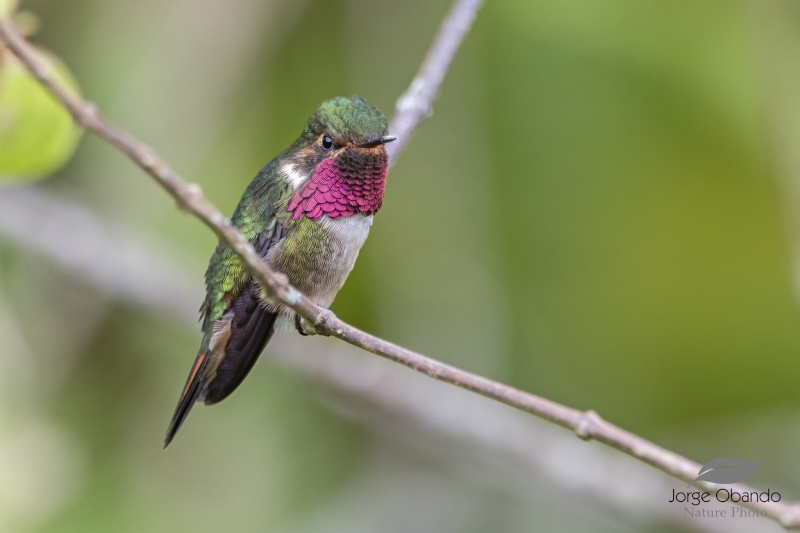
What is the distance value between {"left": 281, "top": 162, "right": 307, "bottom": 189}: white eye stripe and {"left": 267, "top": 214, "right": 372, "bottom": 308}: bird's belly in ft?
0.30

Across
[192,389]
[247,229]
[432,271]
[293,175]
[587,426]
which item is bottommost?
[192,389]

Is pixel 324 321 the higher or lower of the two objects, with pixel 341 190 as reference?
lower

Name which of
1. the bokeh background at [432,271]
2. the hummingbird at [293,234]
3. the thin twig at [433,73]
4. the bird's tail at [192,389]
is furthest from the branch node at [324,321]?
the bokeh background at [432,271]

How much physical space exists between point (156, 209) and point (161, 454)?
3.84 ft

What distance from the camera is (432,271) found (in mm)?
3197

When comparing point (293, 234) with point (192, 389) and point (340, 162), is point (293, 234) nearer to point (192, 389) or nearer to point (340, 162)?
point (340, 162)

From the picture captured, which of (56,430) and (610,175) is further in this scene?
(610,175)

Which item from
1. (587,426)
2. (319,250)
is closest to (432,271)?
(319,250)

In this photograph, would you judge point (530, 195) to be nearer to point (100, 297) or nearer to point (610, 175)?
point (610, 175)

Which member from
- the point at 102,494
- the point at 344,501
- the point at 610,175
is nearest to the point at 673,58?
the point at 610,175

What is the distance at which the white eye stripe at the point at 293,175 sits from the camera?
6.11 ft

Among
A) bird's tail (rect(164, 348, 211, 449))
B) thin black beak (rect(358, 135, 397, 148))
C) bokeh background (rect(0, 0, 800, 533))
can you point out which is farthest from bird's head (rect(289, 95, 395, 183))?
bokeh background (rect(0, 0, 800, 533))

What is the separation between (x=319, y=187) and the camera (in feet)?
6.03

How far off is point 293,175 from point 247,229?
0.19 meters
